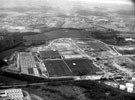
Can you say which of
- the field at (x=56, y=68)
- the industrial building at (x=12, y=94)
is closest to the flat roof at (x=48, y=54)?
the field at (x=56, y=68)

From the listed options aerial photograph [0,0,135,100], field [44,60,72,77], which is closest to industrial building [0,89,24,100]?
aerial photograph [0,0,135,100]

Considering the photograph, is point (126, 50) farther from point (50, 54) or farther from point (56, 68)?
point (56, 68)

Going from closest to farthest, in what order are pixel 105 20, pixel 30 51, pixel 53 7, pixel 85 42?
pixel 30 51, pixel 85 42, pixel 105 20, pixel 53 7

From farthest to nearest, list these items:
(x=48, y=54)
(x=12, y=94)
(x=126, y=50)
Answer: (x=126, y=50)
(x=48, y=54)
(x=12, y=94)

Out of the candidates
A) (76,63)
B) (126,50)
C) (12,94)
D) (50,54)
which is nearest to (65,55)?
(50,54)

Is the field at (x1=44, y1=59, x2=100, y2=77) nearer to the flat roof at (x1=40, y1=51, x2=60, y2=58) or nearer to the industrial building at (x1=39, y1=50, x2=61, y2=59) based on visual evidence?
the industrial building at (x1=39, y1=50, x2=61, y2=59)

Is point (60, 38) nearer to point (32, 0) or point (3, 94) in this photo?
point (3, 94)

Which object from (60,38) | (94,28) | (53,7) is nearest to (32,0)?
(53,7)
